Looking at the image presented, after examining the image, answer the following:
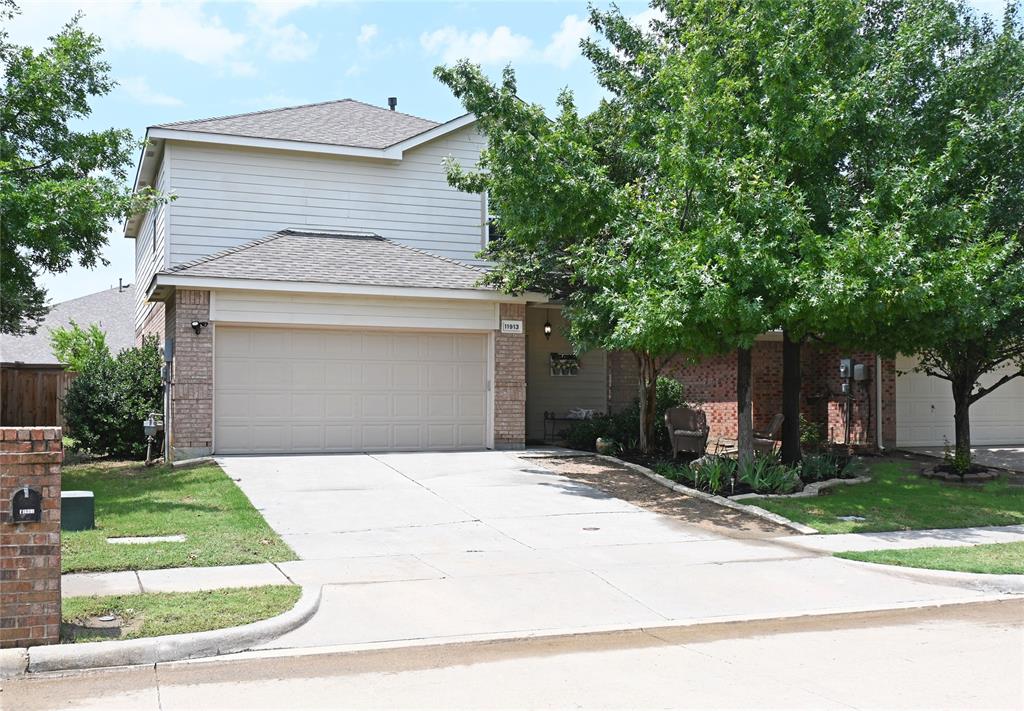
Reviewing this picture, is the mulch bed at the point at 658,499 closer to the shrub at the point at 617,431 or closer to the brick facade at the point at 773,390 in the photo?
the shrub at the point at 617,431

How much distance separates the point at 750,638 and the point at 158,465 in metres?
12.0

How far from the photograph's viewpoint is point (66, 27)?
15.8 meters

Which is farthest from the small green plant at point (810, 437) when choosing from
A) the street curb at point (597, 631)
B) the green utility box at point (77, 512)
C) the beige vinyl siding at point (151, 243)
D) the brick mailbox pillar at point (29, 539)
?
the brick mailbox pillar at point (29, 539)

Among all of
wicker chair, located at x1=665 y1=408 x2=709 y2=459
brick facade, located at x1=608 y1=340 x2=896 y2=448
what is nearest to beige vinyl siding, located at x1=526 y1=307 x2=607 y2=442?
brick facade, located at x1=608 y1=340 x2=896 y2=448

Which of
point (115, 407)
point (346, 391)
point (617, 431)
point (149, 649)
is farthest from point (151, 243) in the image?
point (149, 649)

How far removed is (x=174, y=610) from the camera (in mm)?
6848

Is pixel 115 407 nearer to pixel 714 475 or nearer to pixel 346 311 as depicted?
pixel 346 311

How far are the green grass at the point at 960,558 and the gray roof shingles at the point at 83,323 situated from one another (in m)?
27.6

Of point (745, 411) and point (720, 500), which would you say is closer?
point (720, 500)

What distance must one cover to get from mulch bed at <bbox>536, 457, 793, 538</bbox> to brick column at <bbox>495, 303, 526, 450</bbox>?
54.5 inches

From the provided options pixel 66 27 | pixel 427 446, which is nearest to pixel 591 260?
pixel 427 446

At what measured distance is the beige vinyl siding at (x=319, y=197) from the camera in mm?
17922

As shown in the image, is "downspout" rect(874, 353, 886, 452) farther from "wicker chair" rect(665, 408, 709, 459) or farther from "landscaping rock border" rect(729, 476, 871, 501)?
"wicker chair" rect(665, 408, 709, 459)

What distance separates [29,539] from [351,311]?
10673 mm
